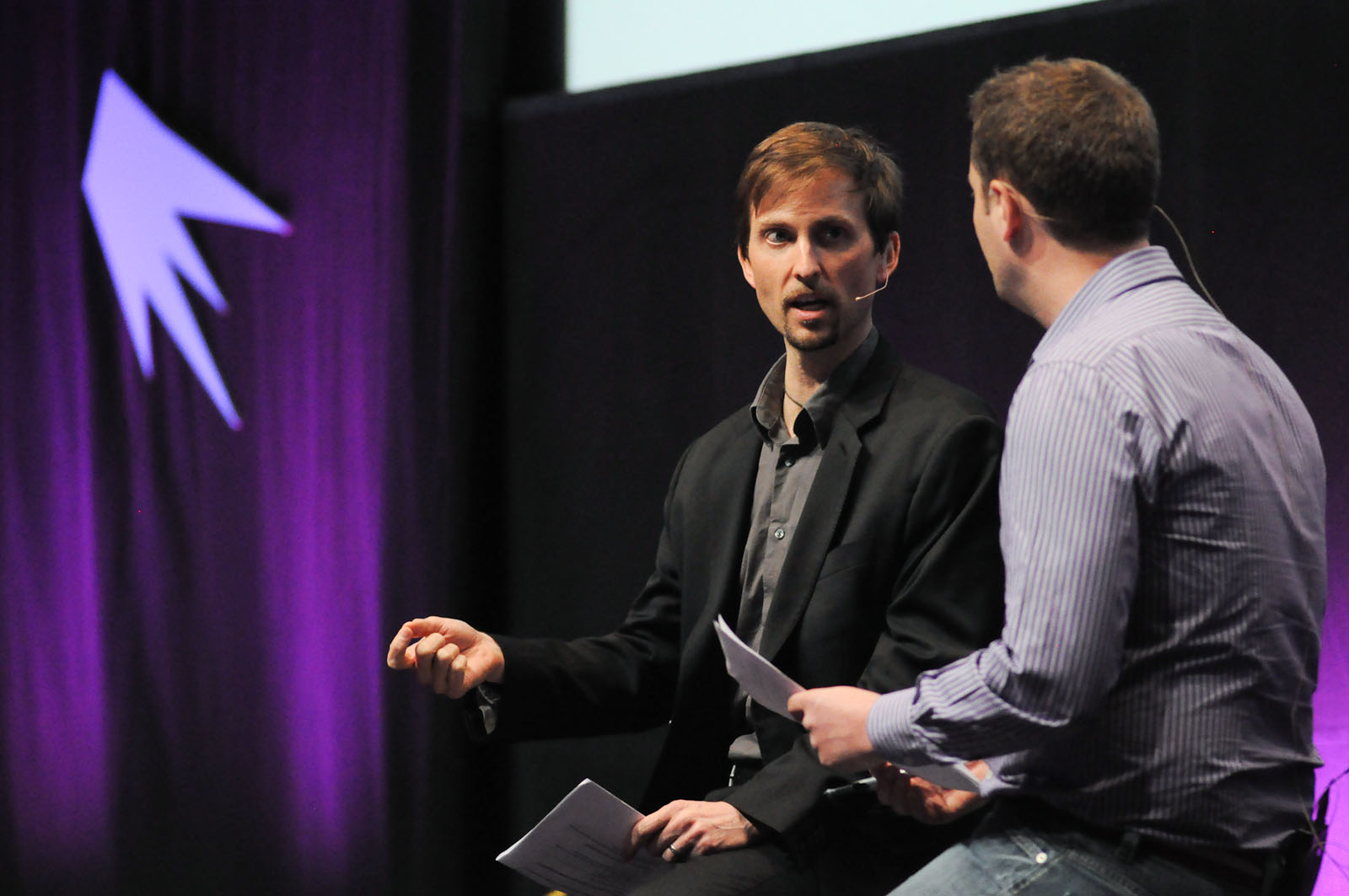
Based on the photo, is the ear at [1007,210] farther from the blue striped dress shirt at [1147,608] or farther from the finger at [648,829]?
the finger at [648,829]

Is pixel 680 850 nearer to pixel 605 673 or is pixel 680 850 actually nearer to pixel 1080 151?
pixel 605 673

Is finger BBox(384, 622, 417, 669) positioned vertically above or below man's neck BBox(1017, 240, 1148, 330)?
below

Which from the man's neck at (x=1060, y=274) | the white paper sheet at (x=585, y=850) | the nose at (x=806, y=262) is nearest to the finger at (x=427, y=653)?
the white paper sheet at (x=585, y=850)

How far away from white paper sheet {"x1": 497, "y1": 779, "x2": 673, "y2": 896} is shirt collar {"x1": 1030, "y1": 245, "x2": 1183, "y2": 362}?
838 mm

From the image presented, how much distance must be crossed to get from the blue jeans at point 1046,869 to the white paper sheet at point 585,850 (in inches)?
21.2

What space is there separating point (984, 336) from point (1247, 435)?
1672 mm

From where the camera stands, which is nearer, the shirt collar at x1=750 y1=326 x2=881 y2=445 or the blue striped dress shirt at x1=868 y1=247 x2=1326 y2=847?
the blue striped dress shirt at x1=868 y1=247 x2=1326 y2=847

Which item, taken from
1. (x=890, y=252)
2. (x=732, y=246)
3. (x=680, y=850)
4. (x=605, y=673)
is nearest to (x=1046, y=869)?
(x=680, y=850)

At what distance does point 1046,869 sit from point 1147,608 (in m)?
0.27

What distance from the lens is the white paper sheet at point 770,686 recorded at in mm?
1446

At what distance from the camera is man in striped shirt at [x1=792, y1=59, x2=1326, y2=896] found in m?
1.21

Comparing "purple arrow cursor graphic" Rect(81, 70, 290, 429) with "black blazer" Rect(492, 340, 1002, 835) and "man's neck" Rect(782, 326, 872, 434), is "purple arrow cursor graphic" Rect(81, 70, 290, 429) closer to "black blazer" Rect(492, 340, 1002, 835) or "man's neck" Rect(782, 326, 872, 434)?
"black blazer" Rect(492, 340, 1002, 835)

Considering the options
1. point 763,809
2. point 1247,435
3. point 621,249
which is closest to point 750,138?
point 621,249

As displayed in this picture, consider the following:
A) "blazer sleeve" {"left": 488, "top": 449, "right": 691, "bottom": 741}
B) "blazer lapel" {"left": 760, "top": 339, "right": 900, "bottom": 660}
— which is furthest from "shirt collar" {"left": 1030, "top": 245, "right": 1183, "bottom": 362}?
"blazer sleeve" {"left": 488, "top": 449, "right": 691, "bottom": 741}
